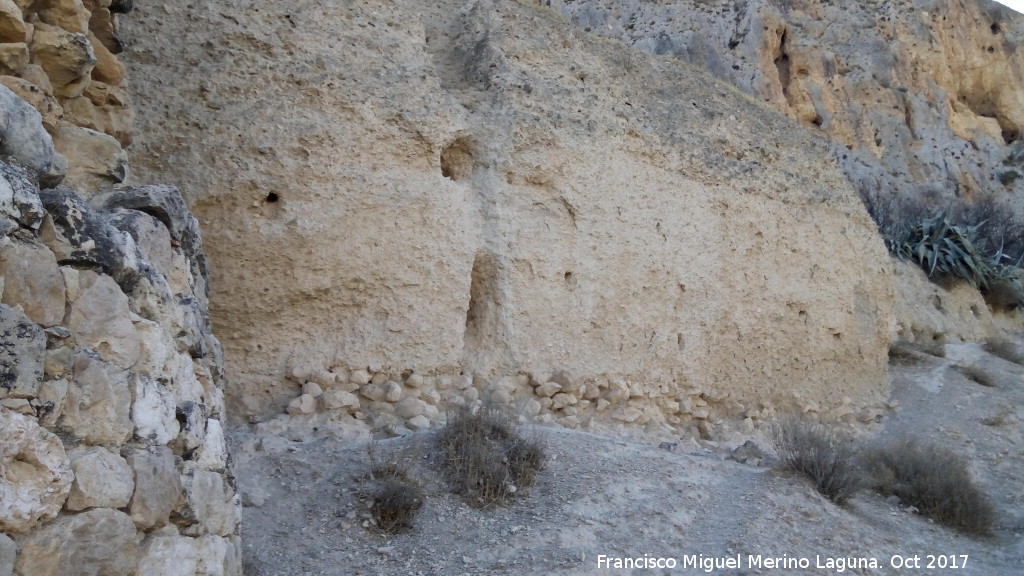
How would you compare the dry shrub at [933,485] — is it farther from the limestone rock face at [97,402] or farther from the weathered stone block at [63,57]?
the weathered stone block at [63,57]

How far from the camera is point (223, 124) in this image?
536cm

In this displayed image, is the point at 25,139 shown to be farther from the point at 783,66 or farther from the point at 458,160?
the point at 783,66

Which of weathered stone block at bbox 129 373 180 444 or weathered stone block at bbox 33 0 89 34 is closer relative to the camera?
weathered stone block at bbox 129 373 180 444

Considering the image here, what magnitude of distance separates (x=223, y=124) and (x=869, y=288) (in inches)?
278

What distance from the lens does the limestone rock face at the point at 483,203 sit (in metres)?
5.36

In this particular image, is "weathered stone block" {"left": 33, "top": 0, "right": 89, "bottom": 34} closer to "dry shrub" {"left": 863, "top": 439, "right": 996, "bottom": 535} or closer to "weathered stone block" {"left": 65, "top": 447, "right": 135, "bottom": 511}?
"weathered stone block" {"left": 65, "top": 447, "right": 135, "bottom": 511}

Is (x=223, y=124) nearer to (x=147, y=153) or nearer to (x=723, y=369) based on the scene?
(x=147, y=153)

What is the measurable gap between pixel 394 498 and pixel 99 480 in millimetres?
1939

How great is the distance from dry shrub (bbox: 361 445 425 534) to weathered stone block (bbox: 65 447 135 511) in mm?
1767

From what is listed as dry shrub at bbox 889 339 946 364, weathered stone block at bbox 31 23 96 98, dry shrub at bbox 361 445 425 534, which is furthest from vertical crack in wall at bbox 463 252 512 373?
dry shrub at bbox 889 339 946 364

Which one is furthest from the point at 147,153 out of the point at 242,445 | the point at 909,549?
the point at 909,549

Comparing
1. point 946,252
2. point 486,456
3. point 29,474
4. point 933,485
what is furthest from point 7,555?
point 946,252

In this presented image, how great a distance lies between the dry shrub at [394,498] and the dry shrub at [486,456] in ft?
1.05

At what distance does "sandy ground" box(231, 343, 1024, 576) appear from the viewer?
3.95 metres
